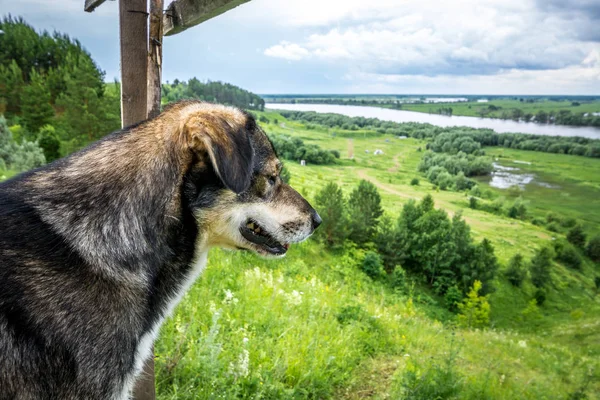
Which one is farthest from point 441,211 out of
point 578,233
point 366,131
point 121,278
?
point 366,131

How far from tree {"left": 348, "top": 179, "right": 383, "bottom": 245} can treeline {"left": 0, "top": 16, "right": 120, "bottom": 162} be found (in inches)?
1359

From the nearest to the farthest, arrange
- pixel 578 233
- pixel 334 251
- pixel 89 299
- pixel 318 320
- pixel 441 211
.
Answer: pixel 89 299
pixel 318 320
pixel 334 251
pixel 441 211
pixel 578 233

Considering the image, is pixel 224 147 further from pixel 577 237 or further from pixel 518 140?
pixel 518 140

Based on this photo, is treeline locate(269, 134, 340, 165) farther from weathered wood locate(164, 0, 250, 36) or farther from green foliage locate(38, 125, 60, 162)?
weathered wood locate(164, 0, 250, 36)

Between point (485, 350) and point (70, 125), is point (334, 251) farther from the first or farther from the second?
point (485, 350)

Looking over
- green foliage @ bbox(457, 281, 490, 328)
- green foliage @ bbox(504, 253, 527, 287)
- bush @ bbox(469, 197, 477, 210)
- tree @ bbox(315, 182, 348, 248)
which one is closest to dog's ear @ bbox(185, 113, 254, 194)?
green foliage @ bbox(457, 281, 490, 328)

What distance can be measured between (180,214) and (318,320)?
439 centimetres

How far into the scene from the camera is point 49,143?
44.6 metres

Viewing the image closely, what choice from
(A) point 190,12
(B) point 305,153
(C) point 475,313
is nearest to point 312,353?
(A) point 190,12

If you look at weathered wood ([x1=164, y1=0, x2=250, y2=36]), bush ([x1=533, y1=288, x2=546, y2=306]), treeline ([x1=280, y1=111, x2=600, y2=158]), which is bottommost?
bush ([x1=533, y1=288, x2=546, y2=306])

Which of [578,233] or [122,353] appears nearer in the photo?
[122,353]

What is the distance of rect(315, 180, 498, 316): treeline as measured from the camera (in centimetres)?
5666

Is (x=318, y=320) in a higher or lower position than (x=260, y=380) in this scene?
lower

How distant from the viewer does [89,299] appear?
209 centimetres
